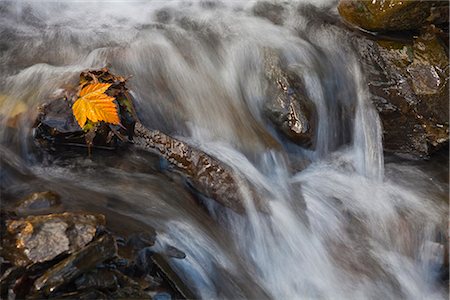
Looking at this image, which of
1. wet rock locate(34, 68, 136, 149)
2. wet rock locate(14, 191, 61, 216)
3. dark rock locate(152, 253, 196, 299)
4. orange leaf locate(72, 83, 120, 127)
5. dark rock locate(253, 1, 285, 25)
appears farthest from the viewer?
dark rock locate(253, 1, 285, 25)

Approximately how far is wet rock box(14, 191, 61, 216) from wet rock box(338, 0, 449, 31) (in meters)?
3.51

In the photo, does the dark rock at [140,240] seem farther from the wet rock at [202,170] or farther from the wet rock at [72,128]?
the wet rock at [72,128]

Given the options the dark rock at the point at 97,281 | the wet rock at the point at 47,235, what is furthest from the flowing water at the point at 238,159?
the dark rock at the point at 97,281

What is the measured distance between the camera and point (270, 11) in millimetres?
6102

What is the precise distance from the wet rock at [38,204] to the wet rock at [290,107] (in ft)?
6.99

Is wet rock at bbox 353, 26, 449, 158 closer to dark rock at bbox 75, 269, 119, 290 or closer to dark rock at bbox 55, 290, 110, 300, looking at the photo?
dark rock at bbox 75, 269, 119, 290

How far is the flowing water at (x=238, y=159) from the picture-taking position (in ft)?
12.9

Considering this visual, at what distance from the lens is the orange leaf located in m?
4.10

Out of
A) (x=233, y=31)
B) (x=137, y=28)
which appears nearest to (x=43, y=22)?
(x=137, y=28)

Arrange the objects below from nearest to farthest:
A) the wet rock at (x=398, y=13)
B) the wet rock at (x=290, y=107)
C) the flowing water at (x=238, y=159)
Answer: the flowing water at (x=238, y=159) < the wet rock at (x=290, y=107) < the wet rock at (x=398, y=13)

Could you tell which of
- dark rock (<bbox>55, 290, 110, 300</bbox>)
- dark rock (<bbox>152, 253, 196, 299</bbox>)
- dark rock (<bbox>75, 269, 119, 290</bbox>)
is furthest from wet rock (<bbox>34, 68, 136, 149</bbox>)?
dark rock (<bbox>55, 290, 110, 300</bbox>)

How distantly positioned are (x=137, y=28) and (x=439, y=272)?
157 inches

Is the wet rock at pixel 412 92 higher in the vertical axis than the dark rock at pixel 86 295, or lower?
higher

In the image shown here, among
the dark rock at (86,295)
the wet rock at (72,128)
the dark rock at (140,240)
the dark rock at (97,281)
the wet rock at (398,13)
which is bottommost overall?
the dark rock at (86,295)
